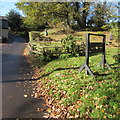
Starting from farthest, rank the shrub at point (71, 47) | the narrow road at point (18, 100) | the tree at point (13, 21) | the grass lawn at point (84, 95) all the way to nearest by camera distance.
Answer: the tree at point (13, 21) → the shrub at point (71, 47) → the narrow road at point (18, 100) → the grass lawn at point (84, 95)

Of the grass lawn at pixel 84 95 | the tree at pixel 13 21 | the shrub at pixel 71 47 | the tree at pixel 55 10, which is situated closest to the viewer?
the grass lawn at pixel 84 95

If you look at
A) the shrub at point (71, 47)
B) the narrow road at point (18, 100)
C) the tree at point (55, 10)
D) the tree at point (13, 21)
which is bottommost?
the narrow road at point (18, 100)

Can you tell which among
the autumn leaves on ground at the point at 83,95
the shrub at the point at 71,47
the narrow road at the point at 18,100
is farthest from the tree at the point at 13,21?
the autumn leaves on ground at the point at 83,95

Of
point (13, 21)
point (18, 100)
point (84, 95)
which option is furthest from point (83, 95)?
point (13, 21)

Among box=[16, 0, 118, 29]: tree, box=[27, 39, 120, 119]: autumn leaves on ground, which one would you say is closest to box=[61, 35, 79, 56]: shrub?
box=[27, 39, 120, 119]: autumn leaves on ground

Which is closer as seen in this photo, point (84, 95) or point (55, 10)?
point (84, 95)

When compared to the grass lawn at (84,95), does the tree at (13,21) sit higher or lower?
higher

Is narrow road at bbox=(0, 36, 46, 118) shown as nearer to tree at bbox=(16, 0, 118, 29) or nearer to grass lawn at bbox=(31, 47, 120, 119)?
grass lawn at bbox=(31, 47, 120, 119)

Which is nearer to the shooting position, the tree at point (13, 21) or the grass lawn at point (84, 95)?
the grass lawn at point (84, 95)

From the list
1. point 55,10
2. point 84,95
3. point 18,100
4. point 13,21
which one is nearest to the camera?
point 84,95

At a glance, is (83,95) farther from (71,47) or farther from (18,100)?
(71,47)

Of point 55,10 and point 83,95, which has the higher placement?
point 55,10

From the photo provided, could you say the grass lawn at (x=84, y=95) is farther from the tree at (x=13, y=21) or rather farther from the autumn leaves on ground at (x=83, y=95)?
the tree at (x=13, y=21)

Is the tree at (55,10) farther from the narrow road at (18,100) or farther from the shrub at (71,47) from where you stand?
the narrow road at (18,100)
